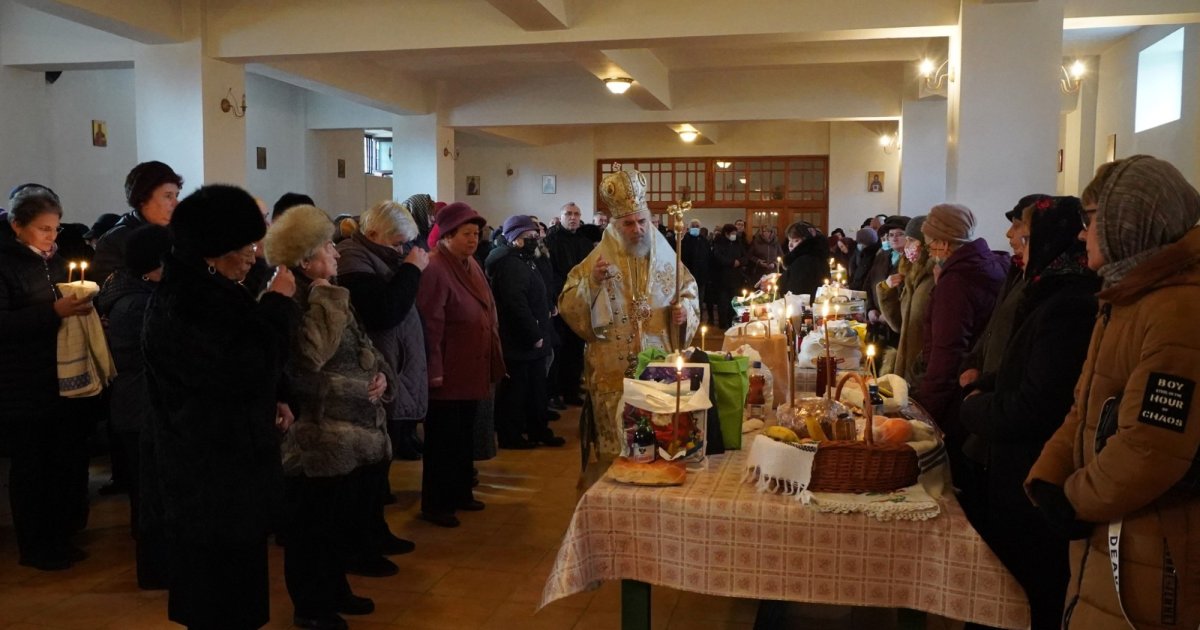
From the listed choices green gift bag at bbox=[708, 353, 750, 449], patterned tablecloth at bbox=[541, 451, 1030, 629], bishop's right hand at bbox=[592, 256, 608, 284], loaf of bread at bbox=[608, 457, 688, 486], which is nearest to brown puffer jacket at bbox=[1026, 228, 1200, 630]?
patterned tablecloth at bbox=[541, 451, 1030, 629]

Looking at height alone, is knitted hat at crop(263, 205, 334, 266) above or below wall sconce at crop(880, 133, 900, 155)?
below

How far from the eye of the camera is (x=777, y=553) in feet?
7.73

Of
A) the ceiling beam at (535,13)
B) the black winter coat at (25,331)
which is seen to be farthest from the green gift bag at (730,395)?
the ceiling beam at (535,13)

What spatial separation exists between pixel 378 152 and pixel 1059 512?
16.5 m

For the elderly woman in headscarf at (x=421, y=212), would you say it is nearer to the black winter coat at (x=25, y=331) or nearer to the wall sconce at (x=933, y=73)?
the black winter coat at (x=25, y=331)

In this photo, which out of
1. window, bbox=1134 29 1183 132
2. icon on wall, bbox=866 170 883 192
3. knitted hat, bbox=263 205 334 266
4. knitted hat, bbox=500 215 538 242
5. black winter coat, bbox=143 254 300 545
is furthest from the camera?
icon on wall, bbox=866 170 883 192

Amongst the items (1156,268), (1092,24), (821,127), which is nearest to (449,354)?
(1156,268)

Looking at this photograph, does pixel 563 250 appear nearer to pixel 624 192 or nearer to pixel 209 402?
pixel 624 192

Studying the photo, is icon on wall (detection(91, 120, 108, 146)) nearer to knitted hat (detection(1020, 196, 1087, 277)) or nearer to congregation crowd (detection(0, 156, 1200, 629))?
congregation crowd (detection(0, 156, 1200, 629))

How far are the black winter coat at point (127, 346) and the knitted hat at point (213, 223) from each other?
4.23 ft

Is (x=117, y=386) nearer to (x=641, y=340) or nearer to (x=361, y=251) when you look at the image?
(x=361, y=251)

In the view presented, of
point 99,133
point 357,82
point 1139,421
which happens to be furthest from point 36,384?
point 357,82

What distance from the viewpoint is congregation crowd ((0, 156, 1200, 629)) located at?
6.14 feet

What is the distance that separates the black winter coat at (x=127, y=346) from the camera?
11.9ft
